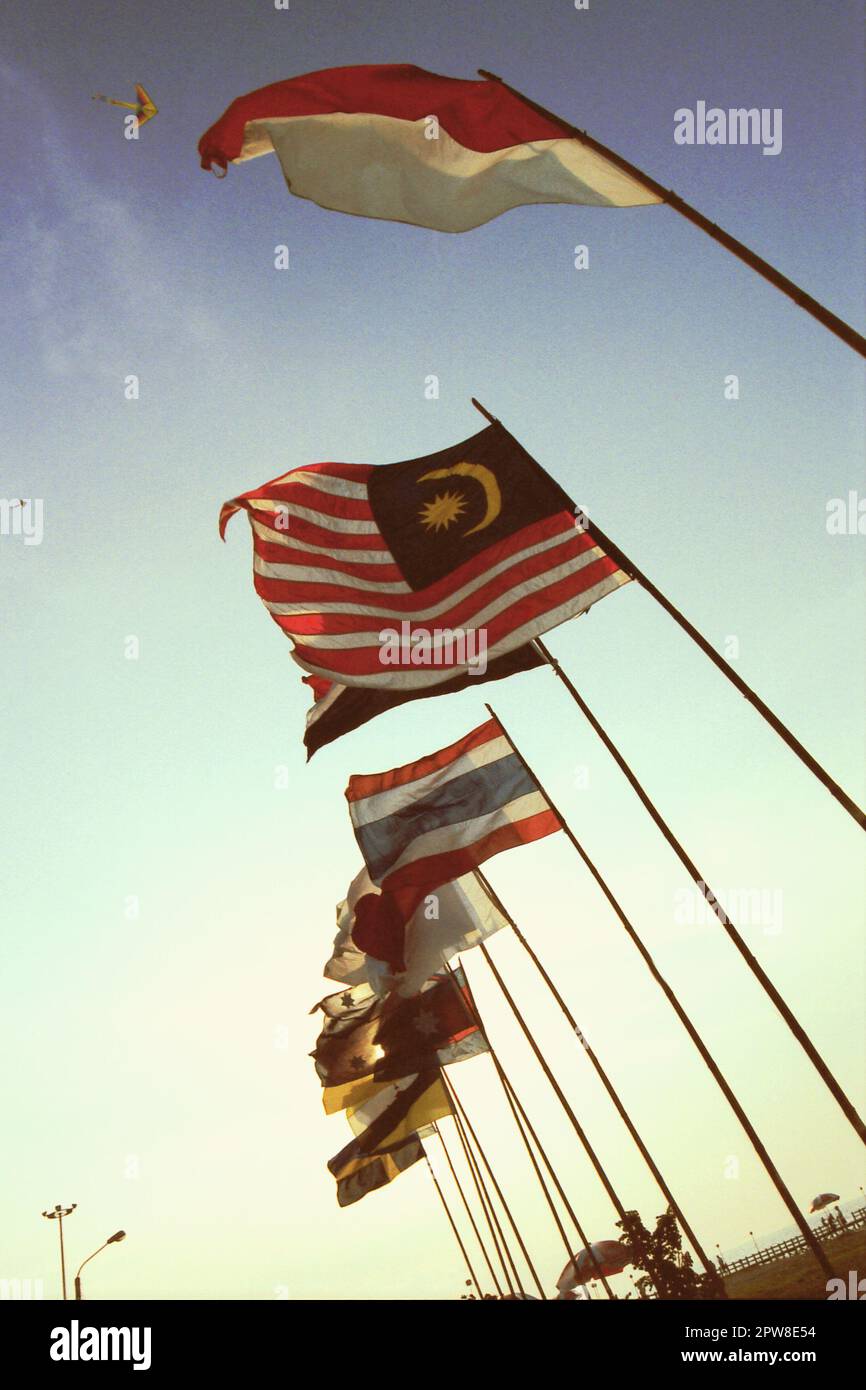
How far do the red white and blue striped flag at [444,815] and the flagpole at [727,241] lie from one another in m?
9.74

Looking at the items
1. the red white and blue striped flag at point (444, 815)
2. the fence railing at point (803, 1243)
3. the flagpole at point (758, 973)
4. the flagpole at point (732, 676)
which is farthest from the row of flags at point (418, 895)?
the fence railing at point (803, 1243)

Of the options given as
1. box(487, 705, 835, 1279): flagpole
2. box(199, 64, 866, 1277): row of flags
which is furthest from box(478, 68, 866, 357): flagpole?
box(487, 705, 835, 1279): flagpole

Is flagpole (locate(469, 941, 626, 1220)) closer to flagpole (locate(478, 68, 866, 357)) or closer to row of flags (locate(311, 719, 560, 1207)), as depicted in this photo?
row of flags (locate(311, 719, 560, 1207))

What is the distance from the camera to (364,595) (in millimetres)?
12727

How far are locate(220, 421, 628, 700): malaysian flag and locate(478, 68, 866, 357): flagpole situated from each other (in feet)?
12.6

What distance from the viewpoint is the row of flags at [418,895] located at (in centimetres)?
1600

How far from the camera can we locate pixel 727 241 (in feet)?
24.6

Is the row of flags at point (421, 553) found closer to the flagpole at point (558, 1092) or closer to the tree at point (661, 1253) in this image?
the flagpole at point (558, 1092)

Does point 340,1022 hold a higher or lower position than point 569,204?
lower

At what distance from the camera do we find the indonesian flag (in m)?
8.83

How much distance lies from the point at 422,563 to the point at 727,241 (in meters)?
5.57
